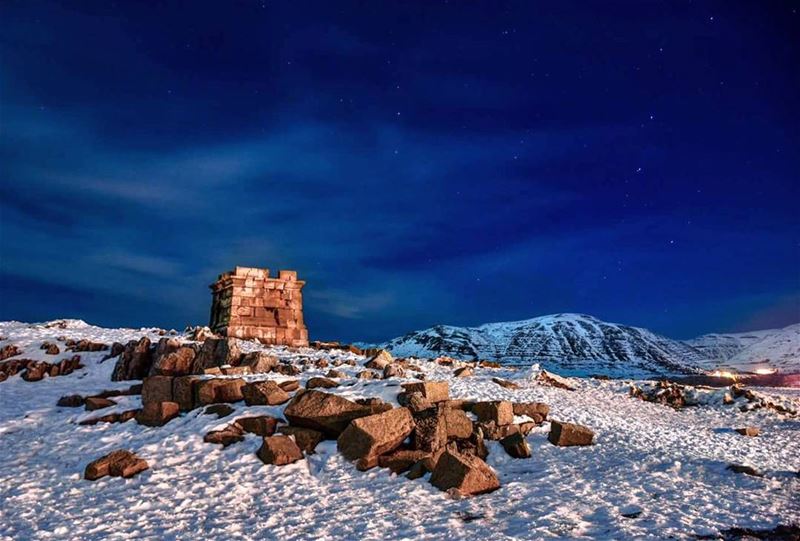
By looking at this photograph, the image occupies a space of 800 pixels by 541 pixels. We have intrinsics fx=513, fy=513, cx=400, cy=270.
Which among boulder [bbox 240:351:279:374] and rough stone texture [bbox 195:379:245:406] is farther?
boulder [bbox 240:351:279:374]

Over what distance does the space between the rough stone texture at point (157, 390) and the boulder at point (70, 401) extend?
2092mm

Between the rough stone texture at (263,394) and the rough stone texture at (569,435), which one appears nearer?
the rough stone texture at (569,435)

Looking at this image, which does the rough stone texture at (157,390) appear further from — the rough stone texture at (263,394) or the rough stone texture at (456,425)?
the rough stone texture at (456,425)

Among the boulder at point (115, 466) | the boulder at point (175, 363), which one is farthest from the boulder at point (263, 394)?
the boulder at point (175, 363)

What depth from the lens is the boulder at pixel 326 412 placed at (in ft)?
34.2

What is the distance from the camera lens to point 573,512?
23.3 feet

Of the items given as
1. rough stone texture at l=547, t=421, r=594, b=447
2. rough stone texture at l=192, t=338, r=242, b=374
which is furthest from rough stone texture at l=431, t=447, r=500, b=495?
rough stone texture at l=192, t=338, r=242, b=374

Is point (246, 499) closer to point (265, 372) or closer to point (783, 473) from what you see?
point (265, 372)

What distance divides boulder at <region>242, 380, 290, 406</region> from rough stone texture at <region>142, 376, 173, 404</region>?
2129mm

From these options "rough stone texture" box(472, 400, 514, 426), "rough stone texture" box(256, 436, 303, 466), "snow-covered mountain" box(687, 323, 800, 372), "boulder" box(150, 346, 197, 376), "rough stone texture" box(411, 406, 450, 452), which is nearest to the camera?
"rough stone texture" box(256, 436, 303, 466)

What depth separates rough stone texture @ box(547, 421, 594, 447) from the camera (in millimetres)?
10836

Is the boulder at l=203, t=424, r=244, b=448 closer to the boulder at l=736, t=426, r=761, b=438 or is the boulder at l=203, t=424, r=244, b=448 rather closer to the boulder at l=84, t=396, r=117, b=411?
the boulder at l=84, t=396, r=117, b=411

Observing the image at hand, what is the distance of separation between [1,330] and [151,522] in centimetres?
2111

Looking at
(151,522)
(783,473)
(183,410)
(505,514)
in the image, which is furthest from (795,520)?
(183,410)
